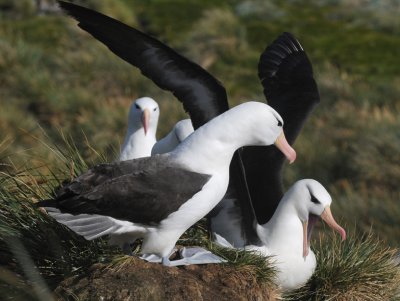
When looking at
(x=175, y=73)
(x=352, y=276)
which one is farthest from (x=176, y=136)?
(x=352, y=276)

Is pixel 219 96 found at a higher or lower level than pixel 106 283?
higher

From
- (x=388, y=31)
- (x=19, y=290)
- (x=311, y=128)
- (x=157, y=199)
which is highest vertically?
(x=157, y=199)

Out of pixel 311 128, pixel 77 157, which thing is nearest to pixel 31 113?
pixel 311 128

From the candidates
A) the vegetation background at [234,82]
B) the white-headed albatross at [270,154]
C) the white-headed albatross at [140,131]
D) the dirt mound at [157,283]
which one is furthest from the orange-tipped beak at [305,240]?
the vegetation background at [234,82]

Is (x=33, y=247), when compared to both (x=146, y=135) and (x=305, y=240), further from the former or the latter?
(x=146, y=135)

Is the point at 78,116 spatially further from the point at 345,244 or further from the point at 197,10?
the point at 197,10

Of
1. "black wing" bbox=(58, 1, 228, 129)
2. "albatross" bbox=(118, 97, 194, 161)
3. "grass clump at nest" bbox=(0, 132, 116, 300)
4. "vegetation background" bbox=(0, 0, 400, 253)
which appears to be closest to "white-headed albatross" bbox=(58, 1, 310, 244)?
"black wing" bbox=(58, 1, 228, 129)

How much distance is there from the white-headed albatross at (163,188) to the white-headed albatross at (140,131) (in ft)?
5.76

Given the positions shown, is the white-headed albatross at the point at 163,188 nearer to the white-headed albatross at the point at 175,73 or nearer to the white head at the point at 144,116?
the white-headed albatross at the point at 175,73

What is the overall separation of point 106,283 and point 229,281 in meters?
0.68

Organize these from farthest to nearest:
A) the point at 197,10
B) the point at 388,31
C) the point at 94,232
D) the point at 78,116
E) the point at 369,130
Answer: the point at 197,10, the point at 388,31, the point at 78,116, the point at 369,130, the point at 94,232

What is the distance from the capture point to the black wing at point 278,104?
22.2 ft

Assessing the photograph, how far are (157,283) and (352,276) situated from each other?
1.43m

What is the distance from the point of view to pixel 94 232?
5242 millimetres
